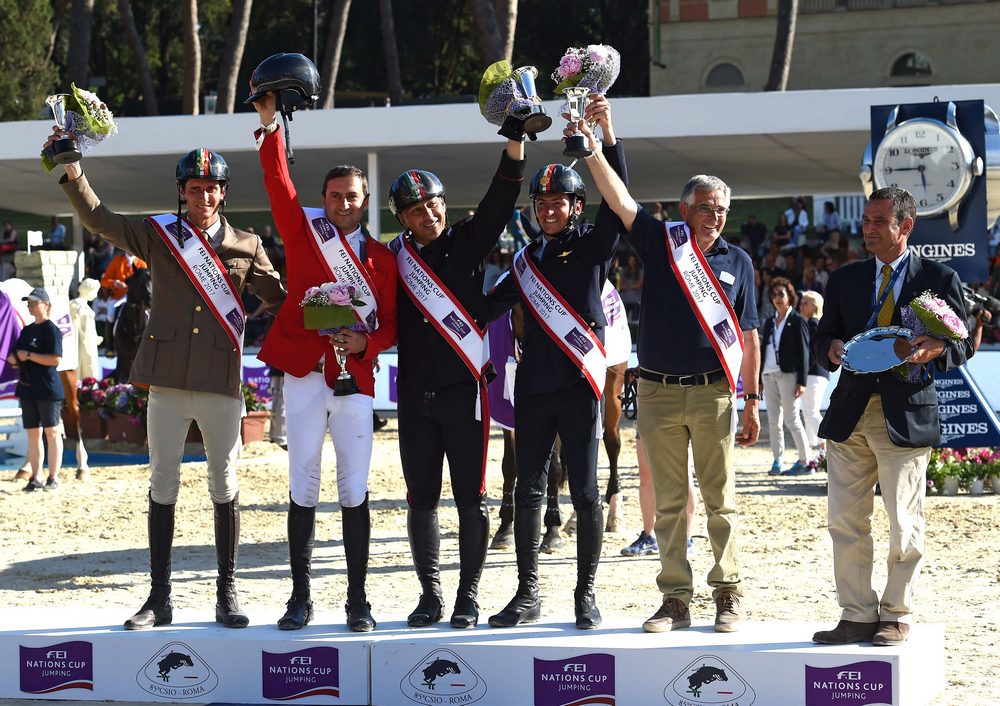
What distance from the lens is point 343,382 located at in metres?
5.36

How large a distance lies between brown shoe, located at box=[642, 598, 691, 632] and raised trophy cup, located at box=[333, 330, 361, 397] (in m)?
1.46

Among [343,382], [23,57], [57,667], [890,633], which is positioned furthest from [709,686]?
[23,57]

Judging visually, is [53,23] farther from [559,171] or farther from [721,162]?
[559,171]

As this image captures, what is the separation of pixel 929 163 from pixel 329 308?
677cm

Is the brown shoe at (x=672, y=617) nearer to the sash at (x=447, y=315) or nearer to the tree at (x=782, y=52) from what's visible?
the sash at (x=447, y=315)

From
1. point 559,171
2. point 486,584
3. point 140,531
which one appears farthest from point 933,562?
point 140,531

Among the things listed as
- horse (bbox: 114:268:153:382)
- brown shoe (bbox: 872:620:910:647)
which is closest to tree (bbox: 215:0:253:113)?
horse (bbox: 114:268:153:382)

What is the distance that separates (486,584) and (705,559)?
4.93 feet

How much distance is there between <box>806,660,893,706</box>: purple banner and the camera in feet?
15.9

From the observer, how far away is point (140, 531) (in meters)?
9.67

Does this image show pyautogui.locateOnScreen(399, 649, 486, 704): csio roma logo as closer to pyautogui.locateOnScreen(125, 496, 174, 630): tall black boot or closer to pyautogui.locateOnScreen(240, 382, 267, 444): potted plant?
pyautogui.locateOnScreen(125, 496, 174, 630): tall black boot

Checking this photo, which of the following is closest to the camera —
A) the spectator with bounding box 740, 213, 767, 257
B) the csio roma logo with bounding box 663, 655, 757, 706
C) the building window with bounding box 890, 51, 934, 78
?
the csio roma logo with bounding box 663, 655, 757, 706

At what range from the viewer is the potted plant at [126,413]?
1420 centimetres

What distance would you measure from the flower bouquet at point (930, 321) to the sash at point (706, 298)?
69cm
